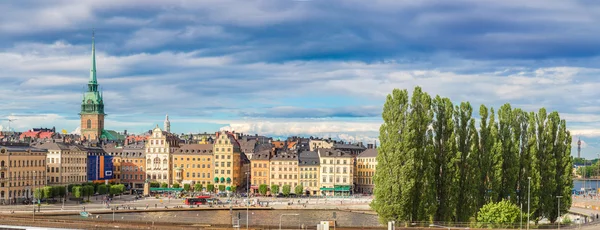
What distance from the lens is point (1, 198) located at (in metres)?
131

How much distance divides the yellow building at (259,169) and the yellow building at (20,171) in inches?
1811

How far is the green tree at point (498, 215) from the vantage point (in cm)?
7294

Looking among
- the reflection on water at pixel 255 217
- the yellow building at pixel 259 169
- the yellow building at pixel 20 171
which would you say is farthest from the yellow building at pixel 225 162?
the reflection on water at pixel 255 217

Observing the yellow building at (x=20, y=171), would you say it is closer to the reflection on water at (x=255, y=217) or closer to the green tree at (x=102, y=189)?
the green tree at (x=102, y=189)

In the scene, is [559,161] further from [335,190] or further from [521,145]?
[335,190]

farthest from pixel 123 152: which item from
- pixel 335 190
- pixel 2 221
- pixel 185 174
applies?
pixel 2 221

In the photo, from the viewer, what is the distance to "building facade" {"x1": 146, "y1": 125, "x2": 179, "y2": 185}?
180 m

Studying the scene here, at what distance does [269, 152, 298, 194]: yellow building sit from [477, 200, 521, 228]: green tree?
330 feet

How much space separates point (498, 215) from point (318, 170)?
100494 mm

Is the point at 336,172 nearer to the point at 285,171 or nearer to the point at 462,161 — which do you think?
the point at 285,171

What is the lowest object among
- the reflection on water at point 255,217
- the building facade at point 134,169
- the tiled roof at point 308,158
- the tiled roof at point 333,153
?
the reflection on water at point 255,217

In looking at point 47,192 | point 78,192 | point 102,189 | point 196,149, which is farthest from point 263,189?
point 47,192

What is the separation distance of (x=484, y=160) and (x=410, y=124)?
958 cm

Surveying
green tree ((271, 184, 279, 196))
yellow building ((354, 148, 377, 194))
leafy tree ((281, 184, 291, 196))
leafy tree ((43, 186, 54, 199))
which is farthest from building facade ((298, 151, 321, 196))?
leafy tree ((43, 186, 54, 199))
